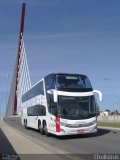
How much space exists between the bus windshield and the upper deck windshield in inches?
21.1

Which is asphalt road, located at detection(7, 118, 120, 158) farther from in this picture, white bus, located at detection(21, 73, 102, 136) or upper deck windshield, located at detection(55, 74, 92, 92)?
upper deck windshield, located at detection(55, 74, 92, 92)

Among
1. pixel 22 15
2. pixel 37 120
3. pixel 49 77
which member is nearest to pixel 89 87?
pixel 49 77

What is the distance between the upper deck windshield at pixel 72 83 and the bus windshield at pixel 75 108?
0.54 m

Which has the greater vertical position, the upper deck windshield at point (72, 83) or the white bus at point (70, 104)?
the upper deck windshield at point (72, 83)

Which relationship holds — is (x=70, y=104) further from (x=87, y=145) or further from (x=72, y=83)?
(x=87, y=145)

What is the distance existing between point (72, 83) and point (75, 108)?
4.97ft

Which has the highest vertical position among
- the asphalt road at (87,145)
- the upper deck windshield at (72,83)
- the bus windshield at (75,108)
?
the upper deck windshield at (72,83)

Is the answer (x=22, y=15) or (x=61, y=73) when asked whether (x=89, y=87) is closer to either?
(x=61, y=73)

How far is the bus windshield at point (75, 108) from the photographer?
23.1 metres

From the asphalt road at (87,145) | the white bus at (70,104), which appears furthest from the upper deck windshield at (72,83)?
the asphalt road at (87,145)

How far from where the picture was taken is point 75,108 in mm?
23297

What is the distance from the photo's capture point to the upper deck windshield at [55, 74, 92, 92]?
23.5 m

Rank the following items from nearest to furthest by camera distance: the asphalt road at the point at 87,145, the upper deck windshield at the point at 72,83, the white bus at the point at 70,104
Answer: the asphalt road at the point at 87,145 → the white bus at the point at 70,104 → the upper deck windshield at the point at 72,83

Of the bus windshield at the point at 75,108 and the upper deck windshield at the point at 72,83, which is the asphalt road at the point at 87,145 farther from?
the upper deck windshield at the point at 72,83
